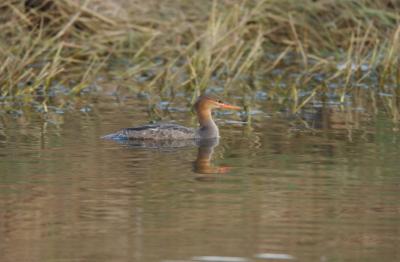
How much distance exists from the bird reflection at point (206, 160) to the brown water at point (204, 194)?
0.02 m

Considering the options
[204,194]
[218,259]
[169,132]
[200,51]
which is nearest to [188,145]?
[169,132]

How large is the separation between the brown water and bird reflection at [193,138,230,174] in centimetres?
2

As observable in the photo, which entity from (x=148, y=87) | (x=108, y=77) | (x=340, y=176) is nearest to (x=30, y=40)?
(x=108, y=77)

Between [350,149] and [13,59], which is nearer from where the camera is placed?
[350,149]

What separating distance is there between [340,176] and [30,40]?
7.53 metres

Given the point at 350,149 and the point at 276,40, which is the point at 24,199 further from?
the point at 276,40

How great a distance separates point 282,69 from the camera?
17391 mm

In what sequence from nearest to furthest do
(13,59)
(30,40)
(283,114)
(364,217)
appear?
(364,217), (283,114), (13,59), (30,40)

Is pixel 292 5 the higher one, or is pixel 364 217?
pixel 292 5

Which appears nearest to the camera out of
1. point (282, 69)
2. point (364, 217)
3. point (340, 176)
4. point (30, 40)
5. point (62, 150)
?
point (364, 217)

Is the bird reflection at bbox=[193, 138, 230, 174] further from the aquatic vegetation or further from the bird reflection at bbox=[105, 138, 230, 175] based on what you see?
the aquatic vegetation

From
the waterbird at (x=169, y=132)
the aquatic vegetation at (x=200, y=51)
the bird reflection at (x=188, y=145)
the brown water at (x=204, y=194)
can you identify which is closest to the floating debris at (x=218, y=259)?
the brown water at (x=204, y=194)

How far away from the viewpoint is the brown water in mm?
7113

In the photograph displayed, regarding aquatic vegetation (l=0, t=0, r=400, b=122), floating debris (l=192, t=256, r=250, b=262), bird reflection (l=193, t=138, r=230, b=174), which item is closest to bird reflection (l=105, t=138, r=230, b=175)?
bird reflection (l=193, t=138, r=230, b=174)
